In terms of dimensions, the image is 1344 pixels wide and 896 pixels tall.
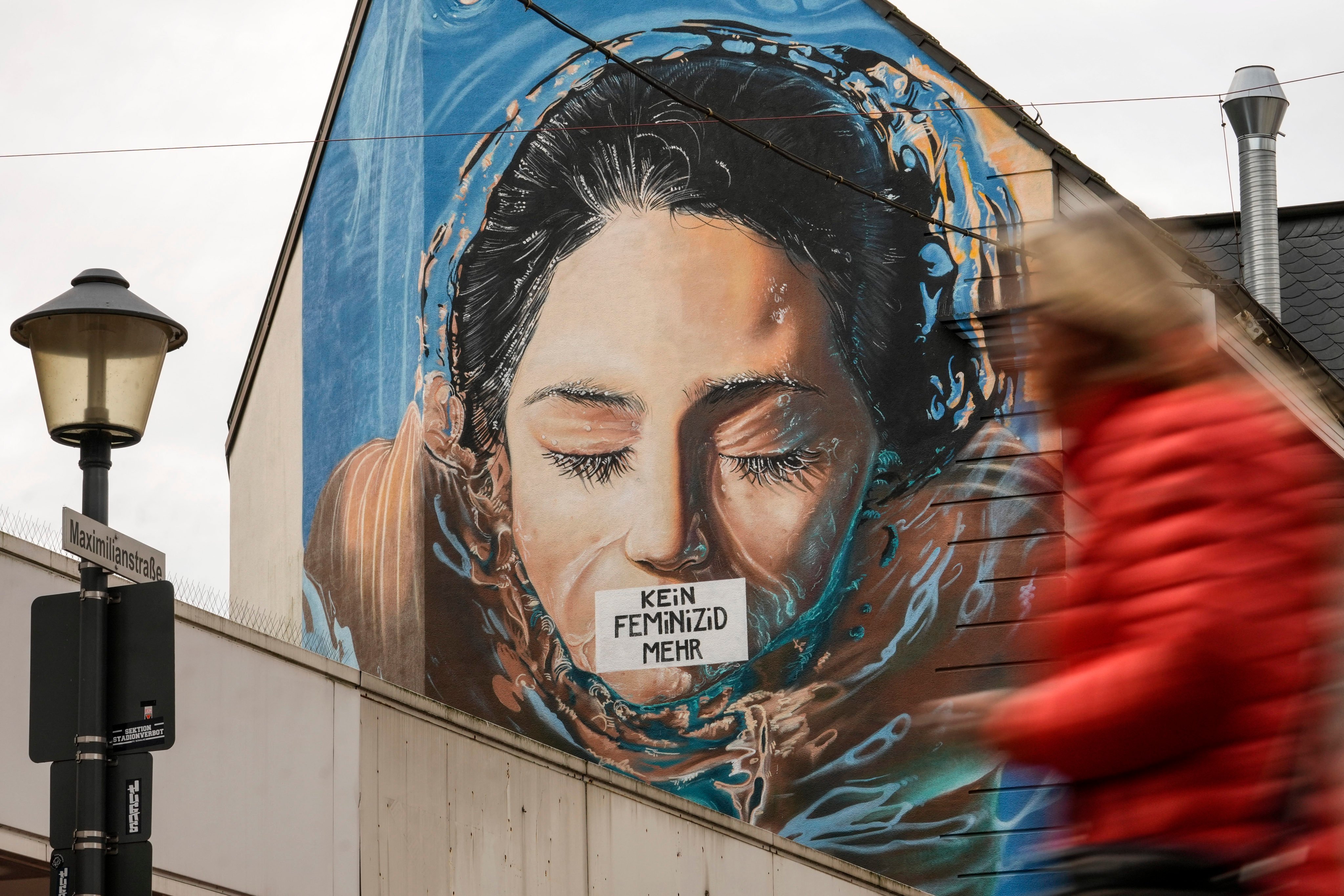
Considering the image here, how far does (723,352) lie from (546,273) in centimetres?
215

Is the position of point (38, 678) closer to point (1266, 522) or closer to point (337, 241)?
point (1266, 522)

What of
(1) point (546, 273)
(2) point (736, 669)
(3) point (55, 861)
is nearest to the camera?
(3) point (55, 861)

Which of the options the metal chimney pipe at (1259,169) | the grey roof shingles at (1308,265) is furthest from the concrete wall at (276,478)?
the metal chimney pipe at (1259,169)

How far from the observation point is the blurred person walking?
2.51 m

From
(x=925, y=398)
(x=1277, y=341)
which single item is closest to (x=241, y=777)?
(x=925, y=398)

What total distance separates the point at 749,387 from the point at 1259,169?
8.12 meters

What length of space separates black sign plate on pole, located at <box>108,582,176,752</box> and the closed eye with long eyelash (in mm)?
11388

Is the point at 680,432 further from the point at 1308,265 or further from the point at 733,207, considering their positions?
the point at 1308,265

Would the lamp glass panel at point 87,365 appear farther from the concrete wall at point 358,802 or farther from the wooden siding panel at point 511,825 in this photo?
the wooden siding panel at point 511,825

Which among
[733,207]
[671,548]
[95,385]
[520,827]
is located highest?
[733,207]

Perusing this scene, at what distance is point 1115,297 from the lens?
2.75 meters

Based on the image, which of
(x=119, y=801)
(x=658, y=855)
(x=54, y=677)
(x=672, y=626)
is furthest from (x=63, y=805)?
(x=672, y=626)

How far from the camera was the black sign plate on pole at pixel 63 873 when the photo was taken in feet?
23.4

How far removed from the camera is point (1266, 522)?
2586 millimetres
